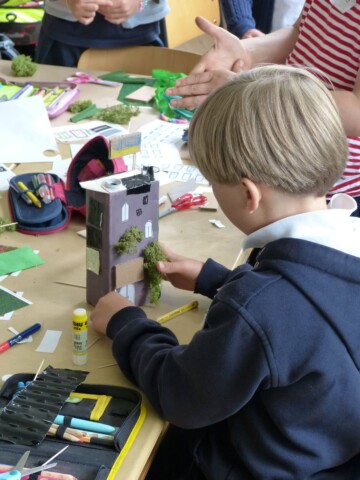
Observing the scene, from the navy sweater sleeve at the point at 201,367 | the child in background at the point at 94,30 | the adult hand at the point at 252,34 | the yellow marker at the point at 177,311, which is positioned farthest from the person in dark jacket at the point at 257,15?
the navy sweater sleeve at the point at 201,367

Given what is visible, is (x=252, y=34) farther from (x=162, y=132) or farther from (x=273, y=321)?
(x=273, y=321)

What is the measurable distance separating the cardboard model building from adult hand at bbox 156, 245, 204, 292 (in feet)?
0.18

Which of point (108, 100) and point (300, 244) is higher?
point (300, 244)

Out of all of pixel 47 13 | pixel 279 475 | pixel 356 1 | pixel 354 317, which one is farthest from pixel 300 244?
pixel 47 13

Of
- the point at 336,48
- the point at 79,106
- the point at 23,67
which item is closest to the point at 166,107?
the point at 79,106

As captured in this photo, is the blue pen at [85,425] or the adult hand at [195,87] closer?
the blue pen at [85,425]

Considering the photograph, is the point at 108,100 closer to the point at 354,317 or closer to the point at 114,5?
the point at 114,5

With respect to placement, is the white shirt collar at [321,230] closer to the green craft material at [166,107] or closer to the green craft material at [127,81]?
the green craft material at [166,107]

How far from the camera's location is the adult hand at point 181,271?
122 centimetres

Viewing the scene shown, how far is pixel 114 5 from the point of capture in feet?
7.27

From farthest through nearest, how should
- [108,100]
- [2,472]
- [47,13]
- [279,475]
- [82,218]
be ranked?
[47,13] < [108,100] < [82,218] < [279,475] < [2,472]

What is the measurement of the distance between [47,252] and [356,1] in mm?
886

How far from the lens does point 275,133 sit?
3.03 feet

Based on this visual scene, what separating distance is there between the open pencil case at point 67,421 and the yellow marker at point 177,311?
21cm
